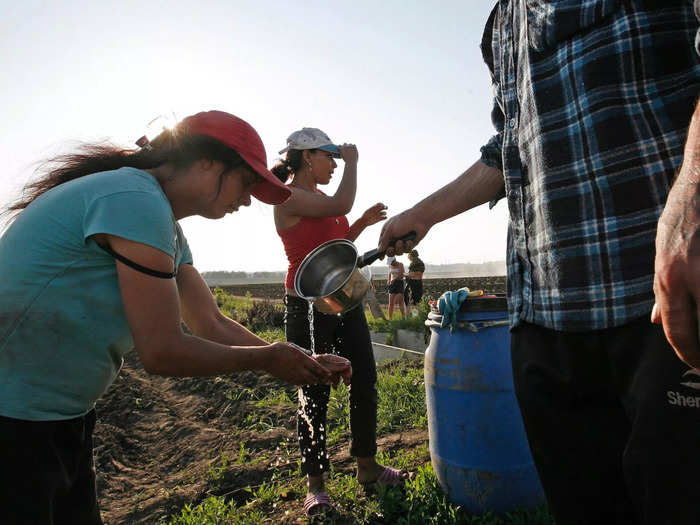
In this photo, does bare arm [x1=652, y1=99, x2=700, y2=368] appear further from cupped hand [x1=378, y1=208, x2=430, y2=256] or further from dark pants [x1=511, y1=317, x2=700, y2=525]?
cupped hand [x1=378, y1=208, x2=430, y2=256]

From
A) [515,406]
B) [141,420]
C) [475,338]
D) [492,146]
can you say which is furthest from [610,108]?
[141,420]

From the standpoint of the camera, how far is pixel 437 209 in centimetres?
170

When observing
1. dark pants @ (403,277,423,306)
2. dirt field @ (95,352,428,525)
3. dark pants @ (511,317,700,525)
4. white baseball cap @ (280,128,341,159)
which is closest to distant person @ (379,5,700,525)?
dark pants @ (511,317,700,525)

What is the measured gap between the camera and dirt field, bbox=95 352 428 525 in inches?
129

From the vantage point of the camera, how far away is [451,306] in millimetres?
2254

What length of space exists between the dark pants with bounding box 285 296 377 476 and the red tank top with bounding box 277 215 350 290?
20cm

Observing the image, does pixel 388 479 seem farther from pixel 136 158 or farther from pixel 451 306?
pixel 136 158

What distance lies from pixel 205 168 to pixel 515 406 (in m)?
1.63

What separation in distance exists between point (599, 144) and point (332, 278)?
1.69 meters

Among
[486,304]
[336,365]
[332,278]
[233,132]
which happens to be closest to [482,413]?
[486,304]

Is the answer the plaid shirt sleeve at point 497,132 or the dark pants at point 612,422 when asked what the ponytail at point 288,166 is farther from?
the dark pants at point 612,422

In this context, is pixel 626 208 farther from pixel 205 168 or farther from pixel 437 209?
pixel 205 168

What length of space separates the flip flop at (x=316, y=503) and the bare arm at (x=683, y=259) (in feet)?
7.27

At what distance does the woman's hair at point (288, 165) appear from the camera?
9.78 ft
